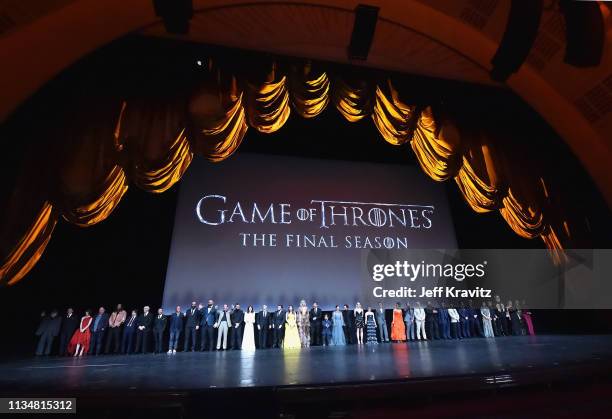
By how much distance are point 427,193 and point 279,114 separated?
4.39m

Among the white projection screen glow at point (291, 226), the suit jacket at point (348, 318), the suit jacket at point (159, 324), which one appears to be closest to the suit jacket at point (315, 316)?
the white projection screen glow at point (291, 226)

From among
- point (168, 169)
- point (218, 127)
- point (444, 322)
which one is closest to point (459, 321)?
point (444, 322)

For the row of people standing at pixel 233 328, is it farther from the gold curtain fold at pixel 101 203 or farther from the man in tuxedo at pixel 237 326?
the gold curtain fold at pixel 101 203

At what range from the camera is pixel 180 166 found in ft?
12.8

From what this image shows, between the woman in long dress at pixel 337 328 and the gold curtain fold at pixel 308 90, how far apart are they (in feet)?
12.6

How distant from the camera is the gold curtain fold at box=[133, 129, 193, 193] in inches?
136

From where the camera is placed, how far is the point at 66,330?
5531mm

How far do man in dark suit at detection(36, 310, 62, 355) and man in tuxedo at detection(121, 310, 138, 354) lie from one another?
1.02 metres

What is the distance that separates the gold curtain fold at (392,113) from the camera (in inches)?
149

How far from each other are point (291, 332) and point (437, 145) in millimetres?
4053

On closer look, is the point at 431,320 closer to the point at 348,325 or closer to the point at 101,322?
the point at 348,325

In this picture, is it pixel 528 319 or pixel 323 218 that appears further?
pixel 528 319

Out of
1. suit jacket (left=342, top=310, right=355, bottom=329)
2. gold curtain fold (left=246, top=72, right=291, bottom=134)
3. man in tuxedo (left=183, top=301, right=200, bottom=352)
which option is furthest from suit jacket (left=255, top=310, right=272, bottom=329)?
gold curtain fold (left=246, top=72, right=291, bottom=134)

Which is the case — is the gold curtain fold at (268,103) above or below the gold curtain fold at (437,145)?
above
